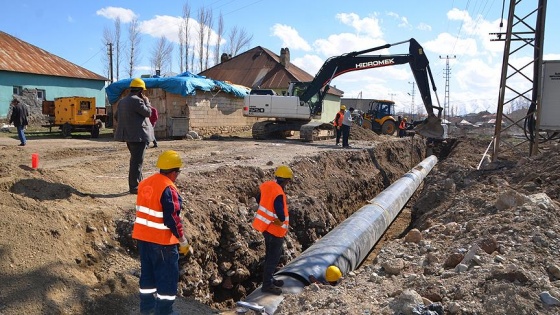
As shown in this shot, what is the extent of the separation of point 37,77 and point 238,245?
83.2 ft

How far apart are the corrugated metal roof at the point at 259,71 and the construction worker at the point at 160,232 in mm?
30684

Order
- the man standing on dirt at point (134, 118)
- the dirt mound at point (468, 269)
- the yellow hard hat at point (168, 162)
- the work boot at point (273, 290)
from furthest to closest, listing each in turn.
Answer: the man standing on dirt at point (134, 118) < the work boot at point (273, 290) < the yellow hard hat at point (168, 162) < the dirt mound at point (468, 269)

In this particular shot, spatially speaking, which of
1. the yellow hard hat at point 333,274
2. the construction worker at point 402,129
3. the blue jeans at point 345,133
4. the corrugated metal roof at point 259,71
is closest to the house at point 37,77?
the corrugated metal roof at point 259,71

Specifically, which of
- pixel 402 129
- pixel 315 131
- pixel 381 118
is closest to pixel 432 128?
pixel 315 131

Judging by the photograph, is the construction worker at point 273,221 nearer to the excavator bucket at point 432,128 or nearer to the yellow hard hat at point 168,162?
the yellow hard hat at point 168,162

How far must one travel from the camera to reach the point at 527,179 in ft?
29.9

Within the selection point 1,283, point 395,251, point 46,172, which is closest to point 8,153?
point 46,172

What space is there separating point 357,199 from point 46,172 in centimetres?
839

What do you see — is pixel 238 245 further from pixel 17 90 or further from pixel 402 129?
pixel 17 90

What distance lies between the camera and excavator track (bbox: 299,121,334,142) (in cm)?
1800

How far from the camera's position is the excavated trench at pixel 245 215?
6285mm

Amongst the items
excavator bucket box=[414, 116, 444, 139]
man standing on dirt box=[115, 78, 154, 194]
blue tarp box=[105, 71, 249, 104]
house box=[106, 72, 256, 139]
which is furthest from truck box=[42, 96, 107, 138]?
man standing on dirt box=[115, 78, 154, 194]

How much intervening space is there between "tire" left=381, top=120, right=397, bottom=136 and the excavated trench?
14335mm

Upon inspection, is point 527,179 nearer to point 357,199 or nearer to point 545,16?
point 357,199
